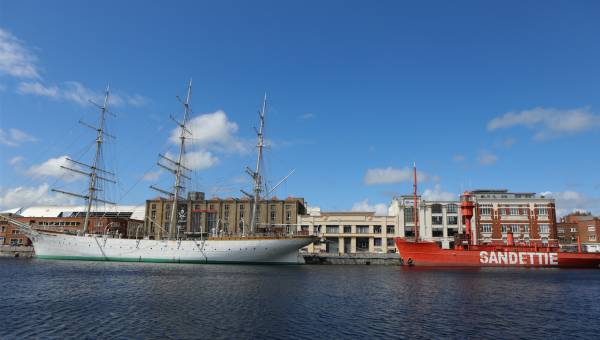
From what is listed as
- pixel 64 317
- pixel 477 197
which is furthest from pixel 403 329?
pixel 477 197

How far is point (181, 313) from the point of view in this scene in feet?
95.2

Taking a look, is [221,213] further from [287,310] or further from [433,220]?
[287,310]

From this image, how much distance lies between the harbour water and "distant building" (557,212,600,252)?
106m

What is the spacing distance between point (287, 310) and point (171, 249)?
2369 inches

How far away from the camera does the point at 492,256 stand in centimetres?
8325

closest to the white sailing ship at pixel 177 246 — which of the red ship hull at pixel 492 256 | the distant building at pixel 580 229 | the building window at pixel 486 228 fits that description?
the red ship hull at pixel 492 256

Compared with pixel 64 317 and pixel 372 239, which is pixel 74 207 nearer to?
pixel 372 239

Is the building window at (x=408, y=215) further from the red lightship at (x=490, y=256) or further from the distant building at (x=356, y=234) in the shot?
the red lightship at (x=490, y=256)

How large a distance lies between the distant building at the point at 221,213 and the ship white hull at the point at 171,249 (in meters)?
33.0

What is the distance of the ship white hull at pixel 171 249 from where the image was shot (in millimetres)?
80188

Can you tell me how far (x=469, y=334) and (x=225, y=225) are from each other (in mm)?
106185

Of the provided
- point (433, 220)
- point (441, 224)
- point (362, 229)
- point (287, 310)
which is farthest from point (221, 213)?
point (287, 310)

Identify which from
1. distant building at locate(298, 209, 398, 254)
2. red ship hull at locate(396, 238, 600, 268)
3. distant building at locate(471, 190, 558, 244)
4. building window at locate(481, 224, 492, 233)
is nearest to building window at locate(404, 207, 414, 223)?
distant building at locate(298, 209, 398, 254)

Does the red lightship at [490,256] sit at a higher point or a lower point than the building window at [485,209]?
lower
